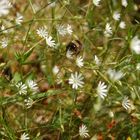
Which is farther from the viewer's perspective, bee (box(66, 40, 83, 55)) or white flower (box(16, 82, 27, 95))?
bee (box(66, 40, 83, 55))

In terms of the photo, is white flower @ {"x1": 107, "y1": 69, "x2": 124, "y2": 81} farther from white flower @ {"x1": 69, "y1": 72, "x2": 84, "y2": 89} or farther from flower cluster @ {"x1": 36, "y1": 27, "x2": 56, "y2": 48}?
flower cluster @ {"x1": 36, "y1": 27, "x2": 56, "y2": 48}

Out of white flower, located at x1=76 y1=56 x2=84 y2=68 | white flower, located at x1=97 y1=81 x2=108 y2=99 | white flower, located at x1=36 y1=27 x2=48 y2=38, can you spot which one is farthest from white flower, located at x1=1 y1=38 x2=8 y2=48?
white flower, located at x1=97 y1=81 x2=108 y2=99

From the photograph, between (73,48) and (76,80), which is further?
(73,48)

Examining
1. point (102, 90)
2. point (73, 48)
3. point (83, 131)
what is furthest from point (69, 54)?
point (83, 131)

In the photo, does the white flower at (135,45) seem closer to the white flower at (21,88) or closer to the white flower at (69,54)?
the white flower at (69,54)

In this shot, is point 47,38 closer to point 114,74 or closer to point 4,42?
point 4,42

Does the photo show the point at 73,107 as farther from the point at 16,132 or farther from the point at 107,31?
the point at 107,31

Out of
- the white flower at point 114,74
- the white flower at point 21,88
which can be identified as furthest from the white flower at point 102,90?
the white flower at point 21,88

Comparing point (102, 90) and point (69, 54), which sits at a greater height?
point (69, 54)
